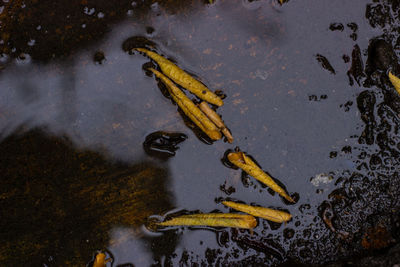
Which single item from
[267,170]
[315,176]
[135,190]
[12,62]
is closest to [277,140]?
[267,170]

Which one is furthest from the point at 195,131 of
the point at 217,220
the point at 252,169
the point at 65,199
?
the point at 65,199

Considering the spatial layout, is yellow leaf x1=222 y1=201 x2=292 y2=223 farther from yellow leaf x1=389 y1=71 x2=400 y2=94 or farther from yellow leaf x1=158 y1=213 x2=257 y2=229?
yellow leaf x1=389 y1=71 x2=400 y2=94

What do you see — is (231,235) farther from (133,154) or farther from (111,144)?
(111,144)

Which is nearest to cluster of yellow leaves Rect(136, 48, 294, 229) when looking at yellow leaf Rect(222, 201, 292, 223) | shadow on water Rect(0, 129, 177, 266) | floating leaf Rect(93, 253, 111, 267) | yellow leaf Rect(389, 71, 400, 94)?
yellow leaf Rect(222, 201, 292, 223)

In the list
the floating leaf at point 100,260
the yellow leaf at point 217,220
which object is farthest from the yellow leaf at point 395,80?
the floating leaf at point 100,260

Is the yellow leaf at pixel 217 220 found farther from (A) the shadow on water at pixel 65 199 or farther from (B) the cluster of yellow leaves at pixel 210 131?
(A) the shadow on water at pixel 65 199

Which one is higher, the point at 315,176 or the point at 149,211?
the point at 315,176

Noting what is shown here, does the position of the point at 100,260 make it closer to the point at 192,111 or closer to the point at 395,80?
the point at 192,111
